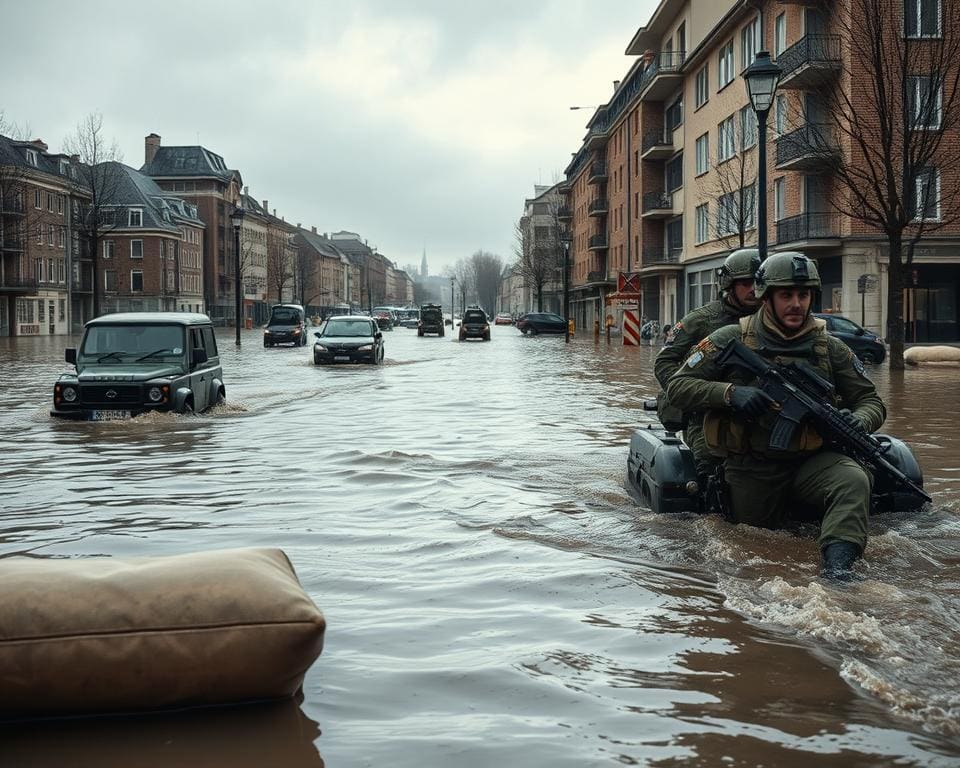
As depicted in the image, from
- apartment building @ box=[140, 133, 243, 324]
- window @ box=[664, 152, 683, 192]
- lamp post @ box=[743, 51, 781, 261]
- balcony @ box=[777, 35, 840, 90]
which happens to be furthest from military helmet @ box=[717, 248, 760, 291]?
apartment building @ box=[140, 133, 243, 324]

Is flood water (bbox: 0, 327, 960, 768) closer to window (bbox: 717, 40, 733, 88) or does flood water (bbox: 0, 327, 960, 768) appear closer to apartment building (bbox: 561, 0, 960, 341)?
apartment building (bbox: 561, 0, 960, 341)

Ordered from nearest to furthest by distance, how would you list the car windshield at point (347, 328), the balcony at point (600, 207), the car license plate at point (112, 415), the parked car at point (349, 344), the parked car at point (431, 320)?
the car license plate at point (112, 415) → the parked car at point (349, 344) → the car windshield at point (347, 328) → the parked car at point (431, 320) → the balcony at point (600, 207)

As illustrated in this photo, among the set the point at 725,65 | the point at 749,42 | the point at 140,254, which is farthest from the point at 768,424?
the point at 140,254

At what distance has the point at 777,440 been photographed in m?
6.12

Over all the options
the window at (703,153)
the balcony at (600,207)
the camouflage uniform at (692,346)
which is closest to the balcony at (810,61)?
the window at (703,153)

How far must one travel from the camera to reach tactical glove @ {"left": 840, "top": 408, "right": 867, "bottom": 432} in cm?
623

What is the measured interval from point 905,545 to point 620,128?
70.6 m

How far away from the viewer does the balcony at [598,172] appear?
275 ft

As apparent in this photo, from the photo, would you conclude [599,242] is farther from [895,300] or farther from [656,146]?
[895,300]

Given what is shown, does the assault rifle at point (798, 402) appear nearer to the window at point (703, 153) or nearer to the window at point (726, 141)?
the window at point (726, 141)

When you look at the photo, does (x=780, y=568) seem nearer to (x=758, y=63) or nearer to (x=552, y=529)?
(x=552, y=529)

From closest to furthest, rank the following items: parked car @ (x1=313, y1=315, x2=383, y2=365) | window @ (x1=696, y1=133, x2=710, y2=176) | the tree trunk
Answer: the tree trunk
parked car @ (x1=313, y1=315, x2=383, y2=365)
window @ (x1=696, y1=133, x2=710, y2=176)

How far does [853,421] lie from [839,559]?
0.87 m

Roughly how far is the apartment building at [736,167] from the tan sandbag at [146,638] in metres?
26.1
